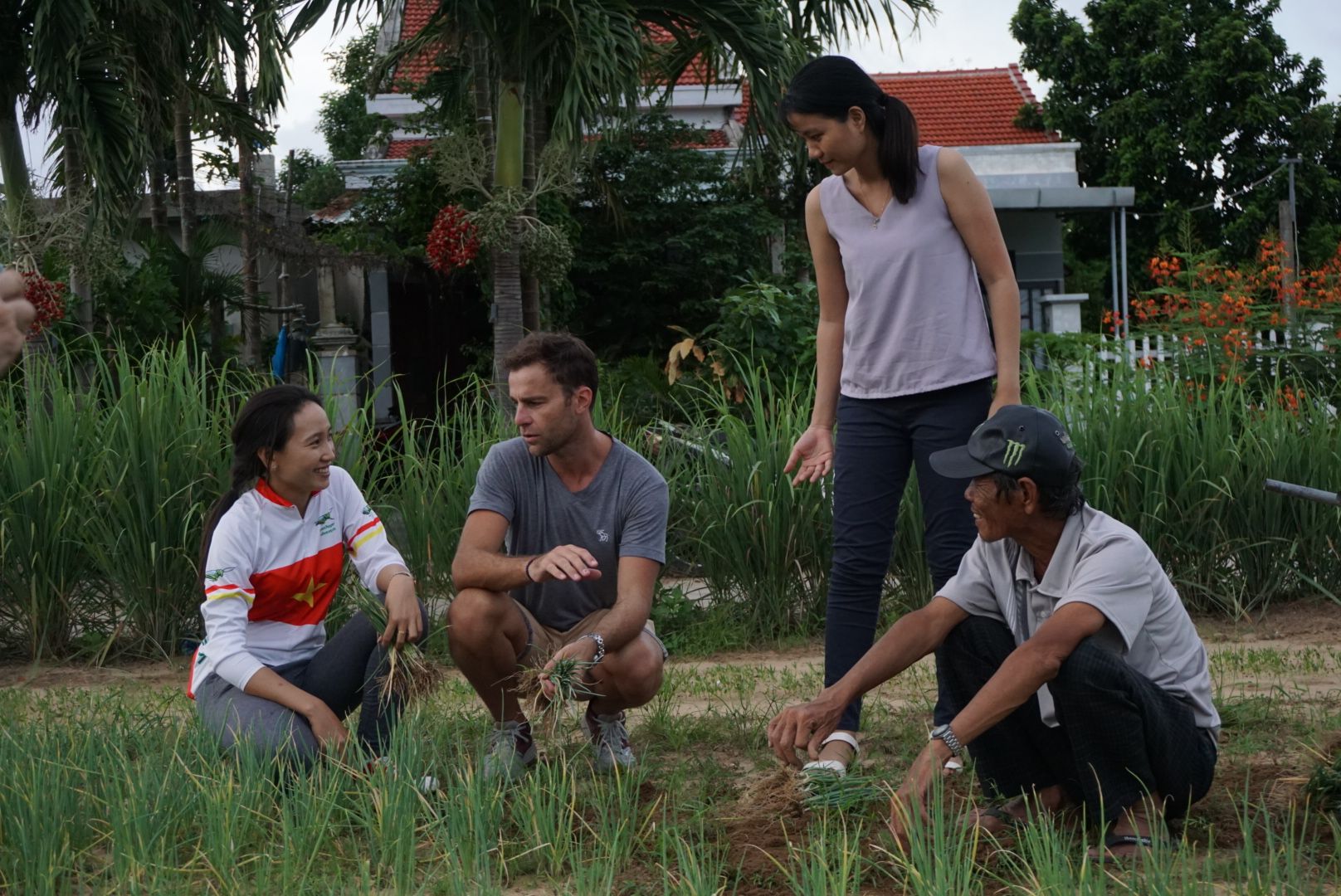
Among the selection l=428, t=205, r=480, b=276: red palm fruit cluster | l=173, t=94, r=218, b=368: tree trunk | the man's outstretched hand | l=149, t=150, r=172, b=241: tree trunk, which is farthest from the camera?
l=149, t=150, r=172, b=241: tree trunk

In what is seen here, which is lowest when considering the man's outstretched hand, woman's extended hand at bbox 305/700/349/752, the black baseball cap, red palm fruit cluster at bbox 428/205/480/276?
A: woman's extended hand at bbox 305/700/349/752

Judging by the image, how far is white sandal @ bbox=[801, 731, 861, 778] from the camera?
3441 mm

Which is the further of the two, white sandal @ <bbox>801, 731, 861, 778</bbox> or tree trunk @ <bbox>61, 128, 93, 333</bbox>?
tree trunk @ <bbox>61, 128, 93, 333</bbox>

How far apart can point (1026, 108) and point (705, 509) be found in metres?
20.7

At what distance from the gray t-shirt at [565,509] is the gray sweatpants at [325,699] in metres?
0.37

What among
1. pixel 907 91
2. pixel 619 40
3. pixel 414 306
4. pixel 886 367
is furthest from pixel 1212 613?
pixel 907 91

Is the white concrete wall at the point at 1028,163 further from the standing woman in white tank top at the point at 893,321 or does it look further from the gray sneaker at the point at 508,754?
the gray sneaker at the point at 508,754

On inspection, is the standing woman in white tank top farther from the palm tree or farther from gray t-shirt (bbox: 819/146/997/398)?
the palm tree

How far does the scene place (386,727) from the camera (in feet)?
12.8

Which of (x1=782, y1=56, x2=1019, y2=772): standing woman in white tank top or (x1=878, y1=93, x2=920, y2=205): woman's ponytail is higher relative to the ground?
(x1=878, y1=93, x2=920, y2=205): woman's ponytail

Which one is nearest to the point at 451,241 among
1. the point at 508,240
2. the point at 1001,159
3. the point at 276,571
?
the point at 508,240

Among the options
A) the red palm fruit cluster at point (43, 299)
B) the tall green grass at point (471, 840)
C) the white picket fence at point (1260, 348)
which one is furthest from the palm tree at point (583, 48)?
the tall green grass at point (471, 840)

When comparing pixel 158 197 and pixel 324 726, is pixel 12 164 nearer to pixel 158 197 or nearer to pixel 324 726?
pixel 158 197

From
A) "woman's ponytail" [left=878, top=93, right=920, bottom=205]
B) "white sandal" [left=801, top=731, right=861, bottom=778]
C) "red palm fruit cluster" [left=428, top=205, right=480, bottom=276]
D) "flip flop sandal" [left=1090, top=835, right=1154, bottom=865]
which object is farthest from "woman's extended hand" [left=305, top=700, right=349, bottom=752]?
"red palm fruit cluster" [left=428, top=205, right=480, bottom=276]
